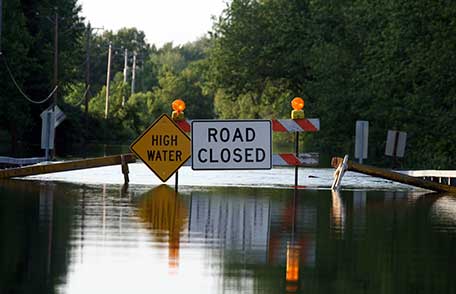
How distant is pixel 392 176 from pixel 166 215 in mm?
8418

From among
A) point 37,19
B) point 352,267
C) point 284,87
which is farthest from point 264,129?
point 284,87

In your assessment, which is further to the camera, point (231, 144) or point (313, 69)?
point (313, 69)

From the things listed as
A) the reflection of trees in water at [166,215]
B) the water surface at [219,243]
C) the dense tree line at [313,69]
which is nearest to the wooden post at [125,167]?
the reflection of trees in water at [166,215]

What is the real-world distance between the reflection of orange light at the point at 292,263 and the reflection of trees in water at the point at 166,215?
101 cm

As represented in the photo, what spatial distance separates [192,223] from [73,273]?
580cm

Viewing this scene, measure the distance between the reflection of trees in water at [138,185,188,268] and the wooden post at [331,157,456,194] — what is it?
3357mm

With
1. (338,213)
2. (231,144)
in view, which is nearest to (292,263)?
(338,213)

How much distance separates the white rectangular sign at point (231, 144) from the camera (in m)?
23.7

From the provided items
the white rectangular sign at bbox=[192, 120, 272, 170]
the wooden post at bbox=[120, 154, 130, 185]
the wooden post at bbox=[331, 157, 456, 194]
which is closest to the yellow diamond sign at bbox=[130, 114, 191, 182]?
the white rectangular sign at bbox=[192, 120, 272, 170]

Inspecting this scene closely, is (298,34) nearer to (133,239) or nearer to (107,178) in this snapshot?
(107,178)

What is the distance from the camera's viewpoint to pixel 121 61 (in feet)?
612

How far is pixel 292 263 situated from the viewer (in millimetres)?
12914

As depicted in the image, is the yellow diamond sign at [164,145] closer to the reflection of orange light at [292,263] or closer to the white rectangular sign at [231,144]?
the white rectangular sign at [231,144]

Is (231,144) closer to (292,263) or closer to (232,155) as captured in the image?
(232,155)
